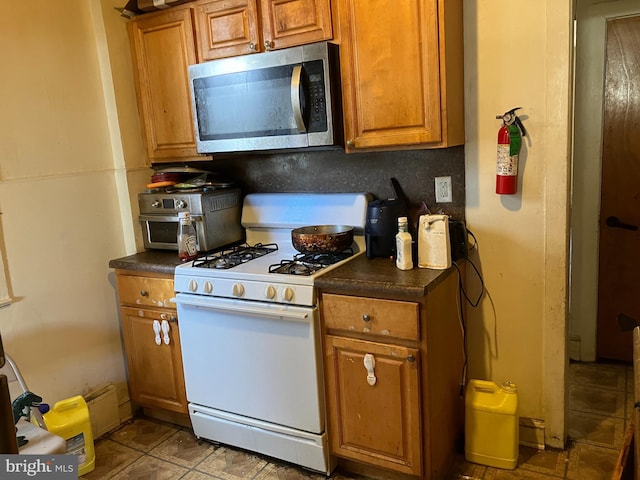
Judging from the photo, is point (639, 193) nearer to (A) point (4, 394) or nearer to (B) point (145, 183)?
(B) point (145, 183)

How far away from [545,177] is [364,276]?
865 mm

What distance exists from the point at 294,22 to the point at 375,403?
1.65m

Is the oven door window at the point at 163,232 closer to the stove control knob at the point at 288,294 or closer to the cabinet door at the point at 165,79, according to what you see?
the cabinet door at the point at 165,79

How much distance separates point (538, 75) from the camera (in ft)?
6.95

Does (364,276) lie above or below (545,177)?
below

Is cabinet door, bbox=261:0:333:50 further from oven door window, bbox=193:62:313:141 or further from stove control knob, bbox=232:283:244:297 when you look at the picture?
stove control knob, bbox=232:283:244:297

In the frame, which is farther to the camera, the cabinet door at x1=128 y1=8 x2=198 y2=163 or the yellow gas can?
the cabinet door at x1=128 y1=8 x2=198 y2=163

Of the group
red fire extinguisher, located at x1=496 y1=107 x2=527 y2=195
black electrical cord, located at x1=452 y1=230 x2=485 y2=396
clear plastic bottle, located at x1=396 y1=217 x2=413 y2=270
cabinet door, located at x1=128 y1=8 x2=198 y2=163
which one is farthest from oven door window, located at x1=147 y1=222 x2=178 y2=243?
red fire extinguisher, located at x1=496 y1=107 x2=527 y2=195

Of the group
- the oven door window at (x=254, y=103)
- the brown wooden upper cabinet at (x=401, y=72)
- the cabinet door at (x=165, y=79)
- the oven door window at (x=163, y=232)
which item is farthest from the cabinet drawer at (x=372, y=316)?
the cabinet door at (x=165, y=79)

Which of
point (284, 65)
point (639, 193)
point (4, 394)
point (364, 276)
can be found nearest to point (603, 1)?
point (639, 193)

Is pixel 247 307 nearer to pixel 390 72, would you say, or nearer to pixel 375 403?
pixel 375 403

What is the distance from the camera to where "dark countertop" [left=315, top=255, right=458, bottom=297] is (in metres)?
1.91

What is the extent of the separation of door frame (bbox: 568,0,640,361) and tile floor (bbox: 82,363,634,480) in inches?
13.9

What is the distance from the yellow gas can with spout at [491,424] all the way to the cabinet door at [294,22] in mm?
1683
